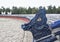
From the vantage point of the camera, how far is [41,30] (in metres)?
2.34

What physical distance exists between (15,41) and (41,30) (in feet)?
9.98

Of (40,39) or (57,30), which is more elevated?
(57,30)

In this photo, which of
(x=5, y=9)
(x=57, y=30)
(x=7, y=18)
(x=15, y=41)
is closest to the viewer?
(x=57, y=30)

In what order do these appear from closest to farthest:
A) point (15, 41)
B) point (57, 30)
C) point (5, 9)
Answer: point (57, 30), point (15, 41), point (5, 9)

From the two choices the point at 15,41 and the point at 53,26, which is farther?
the point at 15,41

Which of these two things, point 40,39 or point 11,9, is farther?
point 11,9

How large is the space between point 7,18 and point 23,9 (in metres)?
2.07

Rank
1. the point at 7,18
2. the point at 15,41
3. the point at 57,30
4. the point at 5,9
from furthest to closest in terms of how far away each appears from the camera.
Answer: the point at 5,9
the point at 7,18
the point at 15,41
the point at 57,30

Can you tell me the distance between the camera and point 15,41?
208 inches

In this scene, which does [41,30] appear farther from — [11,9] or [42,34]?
[11,9]

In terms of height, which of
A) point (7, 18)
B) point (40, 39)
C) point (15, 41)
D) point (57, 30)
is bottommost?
point (7, 18)

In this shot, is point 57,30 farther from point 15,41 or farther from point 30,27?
point 15,41

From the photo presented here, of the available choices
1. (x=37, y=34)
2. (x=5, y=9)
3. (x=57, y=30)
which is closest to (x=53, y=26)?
(x=57, y=30)

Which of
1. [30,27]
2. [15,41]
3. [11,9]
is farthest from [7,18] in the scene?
[30,27]
